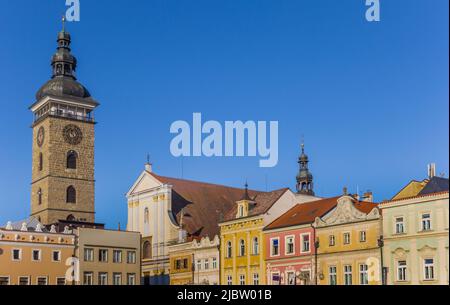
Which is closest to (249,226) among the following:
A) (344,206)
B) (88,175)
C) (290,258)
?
(290,258)

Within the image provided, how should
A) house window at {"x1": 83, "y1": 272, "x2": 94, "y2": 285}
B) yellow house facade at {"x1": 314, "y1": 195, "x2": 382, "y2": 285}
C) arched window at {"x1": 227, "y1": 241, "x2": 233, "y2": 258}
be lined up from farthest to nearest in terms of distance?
house window at {"x1": 83, "y1": 272, "x2": 94, "y2": 285} < arched window at {"x1": 227, "y1": 241, "x2": 233, "y2": 258} < yellow house facade at {"x1": 314, "y1": 195, "x2": 382, "y2": 285}

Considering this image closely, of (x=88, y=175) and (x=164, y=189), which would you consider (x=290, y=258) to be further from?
(x=88, y=175)

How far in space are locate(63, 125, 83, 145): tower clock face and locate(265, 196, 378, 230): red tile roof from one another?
25.9 metres

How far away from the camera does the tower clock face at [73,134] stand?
67875 millimetres

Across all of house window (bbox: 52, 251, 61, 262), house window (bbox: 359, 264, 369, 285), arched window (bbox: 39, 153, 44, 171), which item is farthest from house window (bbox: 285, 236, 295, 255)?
arched window (bbox: 39, 153, 44, 171)

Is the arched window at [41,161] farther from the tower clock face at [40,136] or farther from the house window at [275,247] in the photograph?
the house window at [275,247]

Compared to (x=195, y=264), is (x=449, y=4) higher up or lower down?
higher up

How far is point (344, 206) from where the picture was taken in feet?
137

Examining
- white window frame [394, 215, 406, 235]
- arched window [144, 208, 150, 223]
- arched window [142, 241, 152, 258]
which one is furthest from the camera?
arched window [144, 208, 150, 223]

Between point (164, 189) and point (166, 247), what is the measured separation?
14.5 ft

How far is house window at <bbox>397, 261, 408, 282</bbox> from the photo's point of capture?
3781 centimetres

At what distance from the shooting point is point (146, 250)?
5941cm

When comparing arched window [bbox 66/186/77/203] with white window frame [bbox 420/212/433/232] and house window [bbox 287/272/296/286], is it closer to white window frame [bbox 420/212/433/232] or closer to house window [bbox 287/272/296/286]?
house window [bbox 287/272/296/286]
